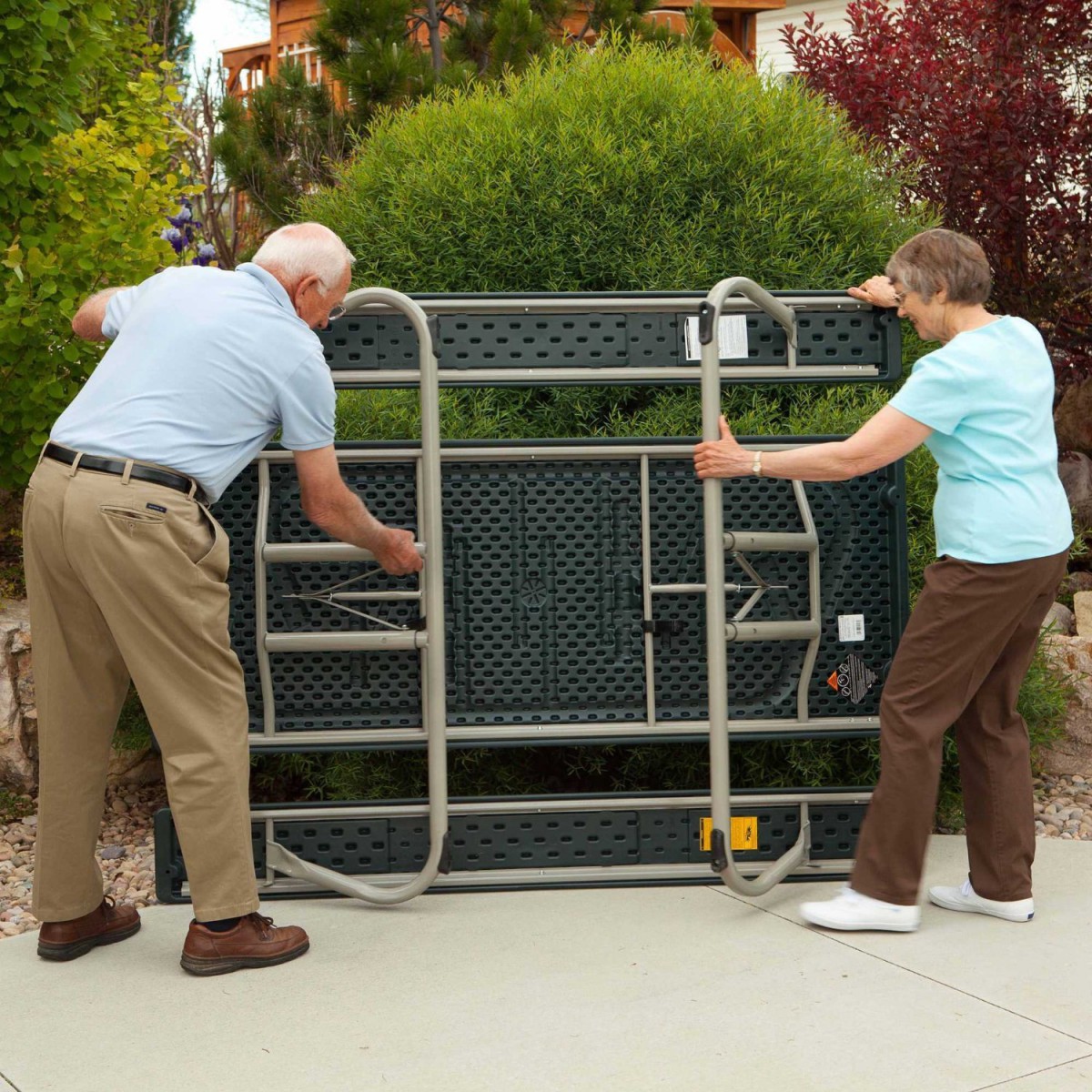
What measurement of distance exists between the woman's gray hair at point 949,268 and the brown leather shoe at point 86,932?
2447 millimetres

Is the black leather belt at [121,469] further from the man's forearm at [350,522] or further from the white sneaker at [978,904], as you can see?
the white sneaker at [978,904]

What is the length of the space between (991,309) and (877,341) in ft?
10.6

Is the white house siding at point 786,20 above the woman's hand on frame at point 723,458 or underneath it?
above

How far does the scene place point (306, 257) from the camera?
9.89 feet

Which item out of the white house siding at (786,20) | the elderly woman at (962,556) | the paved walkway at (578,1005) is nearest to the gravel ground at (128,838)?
the paved walkway at (578,1005)

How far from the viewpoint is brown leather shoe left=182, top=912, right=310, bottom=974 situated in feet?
9.80

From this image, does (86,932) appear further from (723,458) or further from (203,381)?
(723,458)

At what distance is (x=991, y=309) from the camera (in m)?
6.52

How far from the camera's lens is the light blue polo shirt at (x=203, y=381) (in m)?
2.86

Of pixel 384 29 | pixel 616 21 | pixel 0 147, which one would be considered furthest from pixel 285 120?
pixel 0 147

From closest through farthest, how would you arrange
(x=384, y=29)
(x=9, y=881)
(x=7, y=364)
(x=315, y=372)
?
(x=315, y=372) → (x=9, y=881) → (x=7, y=364) → (x=384, y=29)

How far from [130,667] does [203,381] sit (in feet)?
2.11

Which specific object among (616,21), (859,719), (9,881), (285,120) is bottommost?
(9,881)

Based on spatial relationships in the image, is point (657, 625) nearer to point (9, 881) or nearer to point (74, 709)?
point (74, 709)
